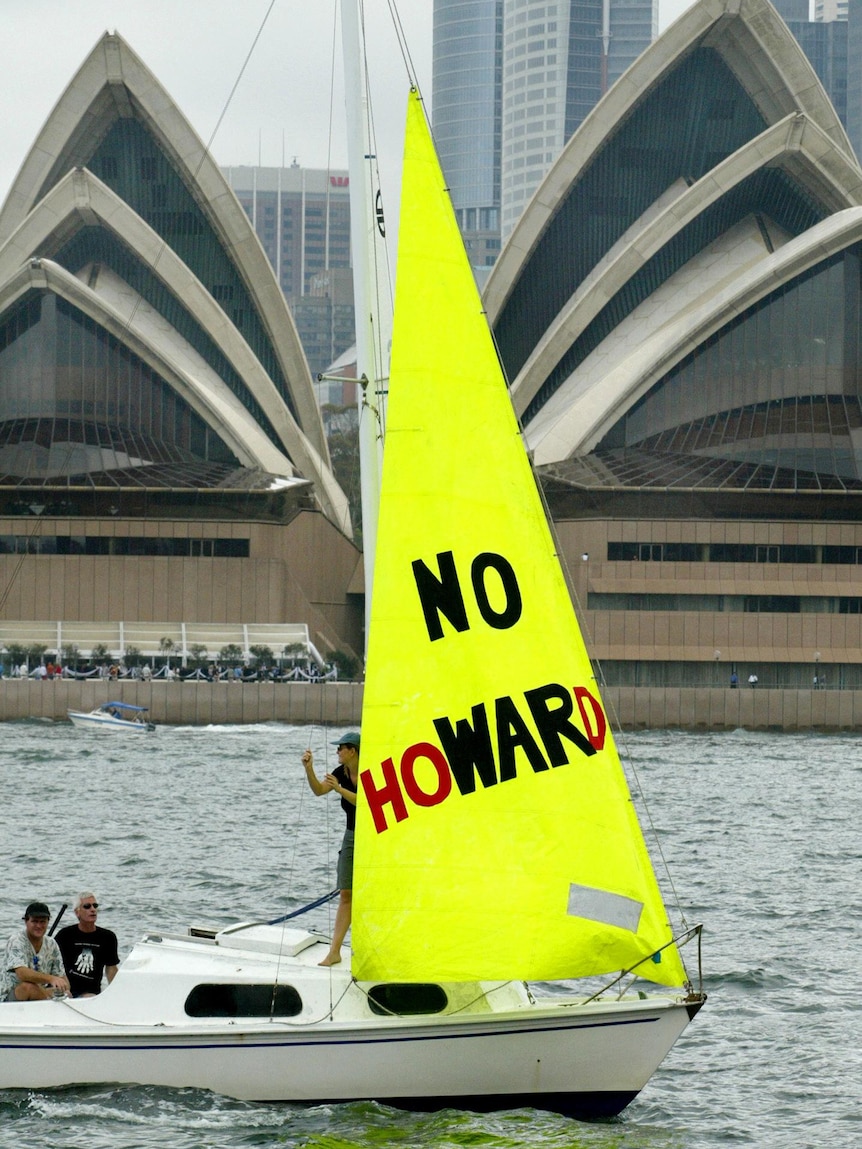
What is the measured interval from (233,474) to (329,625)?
6.13m

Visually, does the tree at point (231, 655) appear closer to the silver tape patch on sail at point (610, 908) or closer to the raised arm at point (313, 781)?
the raised arm at point (313, 781)

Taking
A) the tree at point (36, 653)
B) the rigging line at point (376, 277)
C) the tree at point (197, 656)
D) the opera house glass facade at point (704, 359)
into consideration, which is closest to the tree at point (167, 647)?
the tree at point (197, 656)

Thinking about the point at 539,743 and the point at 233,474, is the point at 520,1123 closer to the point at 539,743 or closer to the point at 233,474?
the point at 539,743

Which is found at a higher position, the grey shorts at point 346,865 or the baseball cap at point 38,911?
the grey shorts at point 346,865

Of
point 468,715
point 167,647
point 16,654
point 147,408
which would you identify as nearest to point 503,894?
point 468,715

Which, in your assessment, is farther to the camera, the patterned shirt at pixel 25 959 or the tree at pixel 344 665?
the tree at pixel 344 665

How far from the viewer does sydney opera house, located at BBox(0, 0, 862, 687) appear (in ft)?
187

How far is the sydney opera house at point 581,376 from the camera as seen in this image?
57.0 m

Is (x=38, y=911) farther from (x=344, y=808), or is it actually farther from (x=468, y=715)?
(x=468, y=715)

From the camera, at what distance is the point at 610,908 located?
10.9 metres

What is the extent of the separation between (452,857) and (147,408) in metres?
54.4

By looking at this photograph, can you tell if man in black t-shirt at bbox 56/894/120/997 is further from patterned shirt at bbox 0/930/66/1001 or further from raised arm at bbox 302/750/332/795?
raised arm at bbox 302/750/332/795

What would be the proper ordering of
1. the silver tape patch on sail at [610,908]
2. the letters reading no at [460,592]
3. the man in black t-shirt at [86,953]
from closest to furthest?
the silver tape patch on sail at [610,908], the letters reading no at [460,592], the man in black t-shirt at [86,953]

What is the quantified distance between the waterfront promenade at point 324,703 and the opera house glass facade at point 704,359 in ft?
11.8
